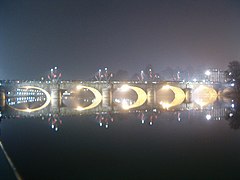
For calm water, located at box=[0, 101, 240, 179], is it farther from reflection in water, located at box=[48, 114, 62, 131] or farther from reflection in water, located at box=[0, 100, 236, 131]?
reflection in water, located at box=[0, 100, 236, 131]

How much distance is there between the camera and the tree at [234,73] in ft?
282

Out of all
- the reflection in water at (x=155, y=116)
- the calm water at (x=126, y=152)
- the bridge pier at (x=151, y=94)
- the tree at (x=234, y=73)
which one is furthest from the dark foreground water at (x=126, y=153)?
the tree at (x=234, y=73)

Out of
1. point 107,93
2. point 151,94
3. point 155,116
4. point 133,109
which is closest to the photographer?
point 155,116

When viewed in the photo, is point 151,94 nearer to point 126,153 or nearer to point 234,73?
point 234,73

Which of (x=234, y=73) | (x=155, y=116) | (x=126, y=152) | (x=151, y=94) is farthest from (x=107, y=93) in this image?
(x=126, y=152)

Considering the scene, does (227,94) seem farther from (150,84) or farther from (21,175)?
(21,175)

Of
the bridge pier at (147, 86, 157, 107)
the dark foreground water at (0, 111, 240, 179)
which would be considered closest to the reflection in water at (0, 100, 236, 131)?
the dark foreground water at (0, 111, 240, 179)

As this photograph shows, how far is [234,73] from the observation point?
292ft

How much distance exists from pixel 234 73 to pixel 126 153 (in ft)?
252

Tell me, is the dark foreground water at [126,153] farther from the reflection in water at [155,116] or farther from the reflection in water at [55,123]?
the reflection in water at [155,116]

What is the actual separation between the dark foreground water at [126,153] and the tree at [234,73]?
6125cm

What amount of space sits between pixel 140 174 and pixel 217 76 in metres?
151

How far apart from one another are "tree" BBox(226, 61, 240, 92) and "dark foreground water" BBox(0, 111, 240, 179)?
2411 inches

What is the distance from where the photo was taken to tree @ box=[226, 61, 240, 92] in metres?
86.1
